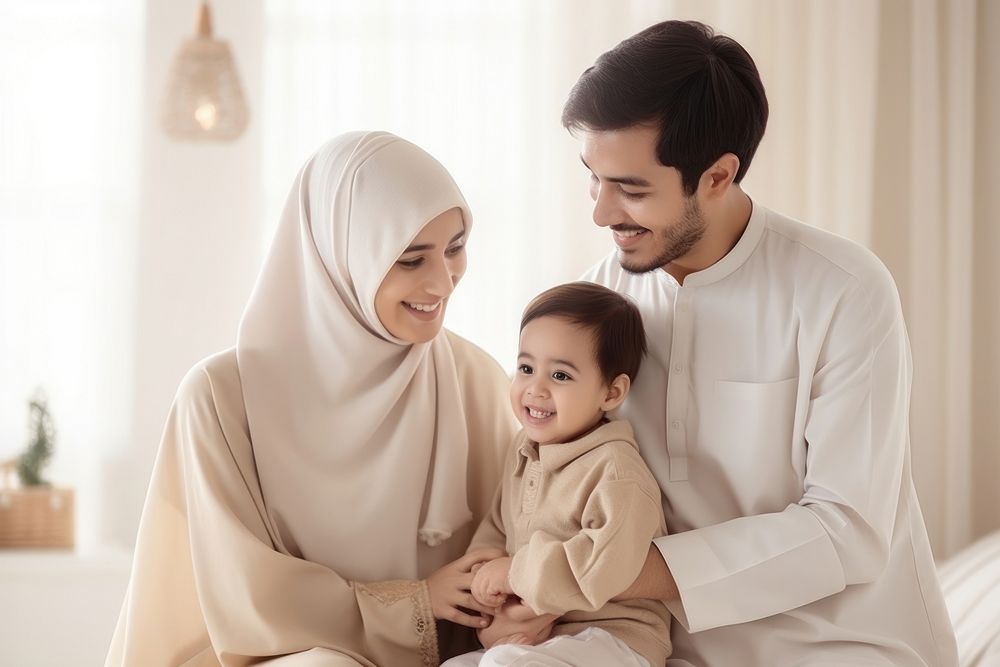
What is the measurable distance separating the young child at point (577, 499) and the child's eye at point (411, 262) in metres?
0.25

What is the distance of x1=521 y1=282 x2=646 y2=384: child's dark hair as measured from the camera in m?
1.87

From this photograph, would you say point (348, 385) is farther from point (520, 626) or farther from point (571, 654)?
point (571, 654)

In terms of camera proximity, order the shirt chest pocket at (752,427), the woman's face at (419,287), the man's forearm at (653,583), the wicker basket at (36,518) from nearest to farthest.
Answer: the man's forearm at (653,583) → the shirt chest pocket at (752,427) → the woman's face at (419,287) → the wicker basket at (36,518)

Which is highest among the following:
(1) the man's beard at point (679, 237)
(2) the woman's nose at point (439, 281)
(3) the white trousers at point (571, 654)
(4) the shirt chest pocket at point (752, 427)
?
(1) the man's beard at point (679, 237)

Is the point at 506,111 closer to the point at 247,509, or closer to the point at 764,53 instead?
the point at 764,53

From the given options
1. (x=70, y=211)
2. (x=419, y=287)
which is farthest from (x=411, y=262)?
(x=70, y=211)

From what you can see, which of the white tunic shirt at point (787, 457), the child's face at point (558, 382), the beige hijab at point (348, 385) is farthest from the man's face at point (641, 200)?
the beige hijab at point (348, 385)

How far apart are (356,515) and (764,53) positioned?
263 cm

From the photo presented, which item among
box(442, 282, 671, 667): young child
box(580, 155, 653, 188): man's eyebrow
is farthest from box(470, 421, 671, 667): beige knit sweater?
box(580, 155, 653, 188): man's eyebrow

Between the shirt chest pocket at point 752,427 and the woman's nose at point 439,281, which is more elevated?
the woman's nose at point 439,281

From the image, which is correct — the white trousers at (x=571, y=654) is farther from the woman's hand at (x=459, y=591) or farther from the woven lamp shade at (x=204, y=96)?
the woven lamp shade at (x=204, y=96)

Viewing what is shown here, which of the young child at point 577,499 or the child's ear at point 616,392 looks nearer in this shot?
the young child at point 577,499

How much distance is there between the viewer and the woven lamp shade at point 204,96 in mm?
3256

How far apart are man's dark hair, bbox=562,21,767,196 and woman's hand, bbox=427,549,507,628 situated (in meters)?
0.82
